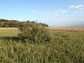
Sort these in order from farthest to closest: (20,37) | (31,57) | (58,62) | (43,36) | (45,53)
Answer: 1. (20,37)
2. (43,36)
3. (45,53)
4. (31,57)
5. (58,62)

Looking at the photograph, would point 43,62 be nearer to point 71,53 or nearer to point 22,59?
point 22,59

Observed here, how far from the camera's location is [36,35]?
1391 centimetres

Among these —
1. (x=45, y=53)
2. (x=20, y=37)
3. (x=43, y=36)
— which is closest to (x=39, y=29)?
(x=43, y=36)

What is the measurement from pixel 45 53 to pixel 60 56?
1.16m

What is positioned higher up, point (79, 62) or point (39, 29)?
point (39, 29)

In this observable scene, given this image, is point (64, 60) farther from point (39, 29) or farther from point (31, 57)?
point (39, 29)

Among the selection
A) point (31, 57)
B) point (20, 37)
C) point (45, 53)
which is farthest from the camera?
point (20, 37)

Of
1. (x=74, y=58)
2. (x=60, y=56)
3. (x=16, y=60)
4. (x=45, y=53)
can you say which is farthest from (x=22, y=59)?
(x=74, y=58)

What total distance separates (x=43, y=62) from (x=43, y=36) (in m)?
6.29

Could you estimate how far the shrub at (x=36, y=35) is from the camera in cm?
1361

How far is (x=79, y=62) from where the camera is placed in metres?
8.10

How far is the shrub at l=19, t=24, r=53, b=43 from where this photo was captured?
13613 millimetres

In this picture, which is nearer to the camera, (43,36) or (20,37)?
(43,36)

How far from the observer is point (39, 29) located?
14.9m
